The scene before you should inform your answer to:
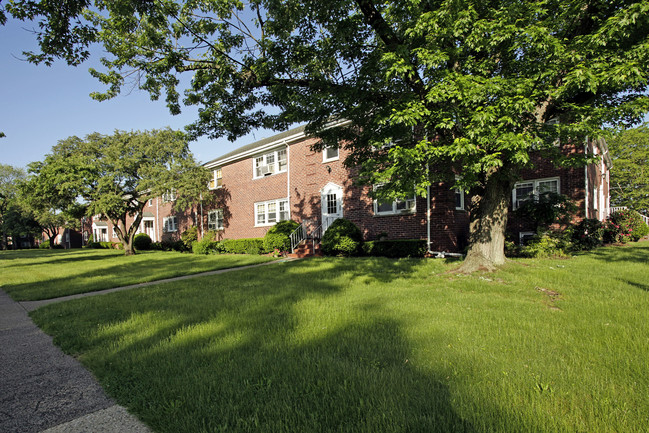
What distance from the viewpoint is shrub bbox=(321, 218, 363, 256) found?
44.3ft

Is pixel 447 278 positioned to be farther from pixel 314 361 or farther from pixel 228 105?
pixel 228 105

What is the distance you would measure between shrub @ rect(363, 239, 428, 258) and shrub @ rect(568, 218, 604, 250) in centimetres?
576

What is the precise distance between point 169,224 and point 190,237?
6580 mm

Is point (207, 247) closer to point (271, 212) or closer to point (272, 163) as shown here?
point (271, 212)

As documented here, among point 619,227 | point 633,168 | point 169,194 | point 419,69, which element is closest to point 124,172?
point 169,194

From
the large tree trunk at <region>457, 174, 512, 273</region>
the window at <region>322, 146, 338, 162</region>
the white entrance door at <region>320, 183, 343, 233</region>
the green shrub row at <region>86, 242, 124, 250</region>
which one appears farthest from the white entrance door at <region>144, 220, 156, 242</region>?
the large tree trunk at <region>457, 174, 512, 273</region>

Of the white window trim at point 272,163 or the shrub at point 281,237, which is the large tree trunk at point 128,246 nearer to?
the white window trim at point 272,163

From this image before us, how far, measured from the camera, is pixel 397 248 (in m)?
12.8

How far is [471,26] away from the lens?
5.88 m

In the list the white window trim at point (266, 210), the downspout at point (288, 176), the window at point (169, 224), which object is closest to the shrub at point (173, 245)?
the window at point (169, 224)

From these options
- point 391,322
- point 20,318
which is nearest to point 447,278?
point 391,322

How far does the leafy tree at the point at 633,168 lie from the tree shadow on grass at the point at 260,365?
153 ft

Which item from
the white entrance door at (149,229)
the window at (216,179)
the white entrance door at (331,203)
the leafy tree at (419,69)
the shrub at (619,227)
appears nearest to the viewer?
the leafy tree at (419,69)

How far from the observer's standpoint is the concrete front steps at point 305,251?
49.1 feet
